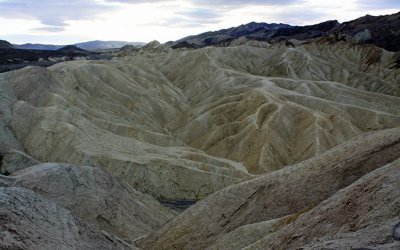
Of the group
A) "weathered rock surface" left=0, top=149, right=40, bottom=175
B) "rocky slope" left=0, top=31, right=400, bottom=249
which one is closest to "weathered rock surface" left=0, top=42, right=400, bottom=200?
"rocky slope" left=0, top=31, right=400, bottom=249

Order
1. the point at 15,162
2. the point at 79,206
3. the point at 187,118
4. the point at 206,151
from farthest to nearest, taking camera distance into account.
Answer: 1. the point at 187,118
2. the point at 206,151
3. the point at 15,162
4. the point at 79,206

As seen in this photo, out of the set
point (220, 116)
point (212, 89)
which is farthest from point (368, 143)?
point (212, 89)

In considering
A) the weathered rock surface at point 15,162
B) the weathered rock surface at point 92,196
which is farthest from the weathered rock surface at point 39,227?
the weathered rock surface at point 15,162

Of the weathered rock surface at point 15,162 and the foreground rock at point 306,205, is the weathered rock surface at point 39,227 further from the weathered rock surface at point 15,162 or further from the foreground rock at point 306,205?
the weathered rock surface at point 15,162

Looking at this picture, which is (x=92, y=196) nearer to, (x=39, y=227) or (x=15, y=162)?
(x=39, y=227)

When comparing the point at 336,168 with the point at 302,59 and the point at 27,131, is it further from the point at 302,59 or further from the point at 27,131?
the point at 302,59

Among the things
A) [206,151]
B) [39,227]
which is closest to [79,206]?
[39,227]

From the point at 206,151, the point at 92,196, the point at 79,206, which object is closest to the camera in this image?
the point at 79,206
